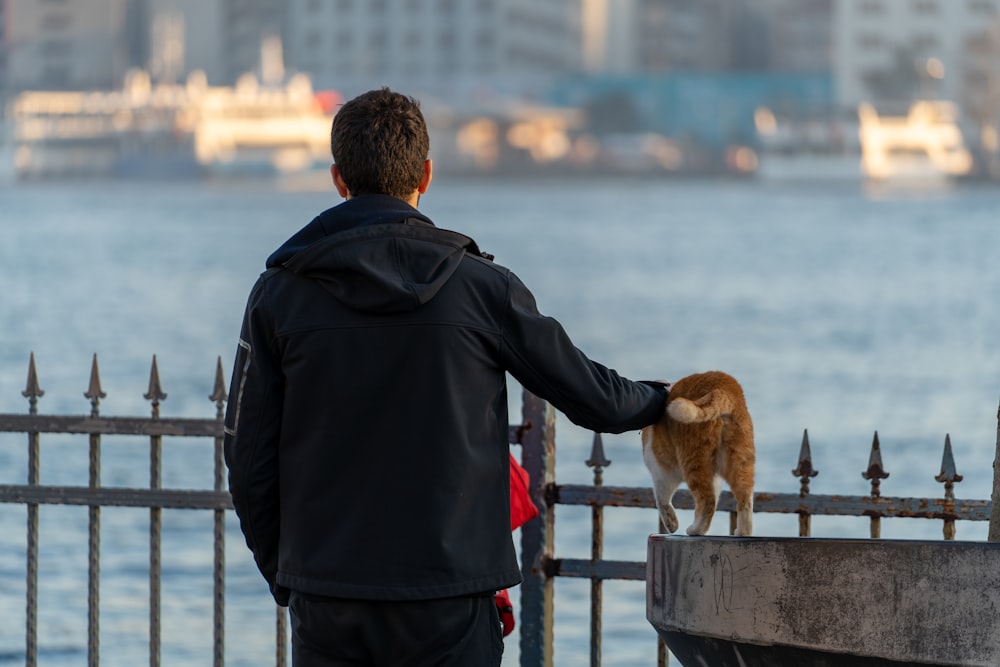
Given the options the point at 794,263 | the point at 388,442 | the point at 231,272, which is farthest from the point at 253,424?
the point at 794,263

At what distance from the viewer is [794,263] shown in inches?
2260

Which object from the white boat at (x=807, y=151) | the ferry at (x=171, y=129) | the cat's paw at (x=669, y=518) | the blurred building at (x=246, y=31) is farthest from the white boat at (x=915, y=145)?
the cat's paw at (x=669, y=518)

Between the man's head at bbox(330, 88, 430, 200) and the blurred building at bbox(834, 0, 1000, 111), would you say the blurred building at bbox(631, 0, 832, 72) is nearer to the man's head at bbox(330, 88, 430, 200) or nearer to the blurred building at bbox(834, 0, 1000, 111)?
the blurred building at bbox(834, 0, 1000, 111)

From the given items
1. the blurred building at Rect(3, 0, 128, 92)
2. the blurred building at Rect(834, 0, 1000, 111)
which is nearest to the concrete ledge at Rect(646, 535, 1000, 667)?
the blurred building at Rect(834, 0, 1000, 111)

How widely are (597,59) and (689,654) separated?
16509 cm

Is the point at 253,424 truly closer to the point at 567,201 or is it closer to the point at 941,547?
the point at 941,547

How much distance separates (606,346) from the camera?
29.4 metres

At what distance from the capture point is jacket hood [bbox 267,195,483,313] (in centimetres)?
271

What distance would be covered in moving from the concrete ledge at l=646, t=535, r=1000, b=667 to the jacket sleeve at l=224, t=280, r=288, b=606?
764mm

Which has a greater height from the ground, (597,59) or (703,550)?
(597,59)

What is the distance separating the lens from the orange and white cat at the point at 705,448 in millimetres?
3111

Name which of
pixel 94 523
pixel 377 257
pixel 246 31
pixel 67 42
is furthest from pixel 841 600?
pixel 67 42

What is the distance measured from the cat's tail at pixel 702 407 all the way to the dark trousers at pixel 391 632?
0.51 metres

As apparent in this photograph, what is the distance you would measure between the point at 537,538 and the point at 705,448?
1259 mm
